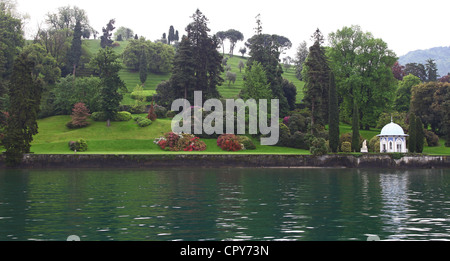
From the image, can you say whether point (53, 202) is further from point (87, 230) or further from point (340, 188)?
point (340, 188)

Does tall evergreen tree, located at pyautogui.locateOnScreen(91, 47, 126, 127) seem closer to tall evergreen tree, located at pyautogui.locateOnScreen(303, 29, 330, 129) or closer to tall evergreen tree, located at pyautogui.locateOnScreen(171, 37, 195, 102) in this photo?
tall evergreen tree, located at pyautogui.locateOnScreen(171, 37, 195, 102)

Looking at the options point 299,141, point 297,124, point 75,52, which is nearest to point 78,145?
point 299,141

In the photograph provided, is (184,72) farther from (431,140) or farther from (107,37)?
(107,37)

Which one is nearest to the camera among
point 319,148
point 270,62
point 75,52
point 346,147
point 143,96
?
point 319,148

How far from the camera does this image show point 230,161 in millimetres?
52625

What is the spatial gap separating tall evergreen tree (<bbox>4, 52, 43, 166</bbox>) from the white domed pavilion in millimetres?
48797

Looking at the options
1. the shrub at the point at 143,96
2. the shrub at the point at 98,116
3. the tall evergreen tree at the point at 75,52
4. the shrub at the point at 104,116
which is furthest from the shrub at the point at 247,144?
the tall evergreen tree at the point at 75,52

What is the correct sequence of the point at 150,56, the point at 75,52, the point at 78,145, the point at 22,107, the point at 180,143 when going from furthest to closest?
the point at 150,56, the point at 75,52, the point at 180,143, the point at 78,145, the point at 22,107

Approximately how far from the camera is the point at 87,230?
15.6m

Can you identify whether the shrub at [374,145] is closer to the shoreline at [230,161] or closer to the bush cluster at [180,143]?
the shoreline at [230,161]

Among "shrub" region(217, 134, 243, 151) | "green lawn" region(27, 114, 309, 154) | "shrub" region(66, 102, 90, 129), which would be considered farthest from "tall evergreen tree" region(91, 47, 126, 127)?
"shrub" region(217, 134, 243, 151)

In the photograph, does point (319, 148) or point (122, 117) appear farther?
point (122, 117)

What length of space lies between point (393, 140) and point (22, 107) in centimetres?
5133
